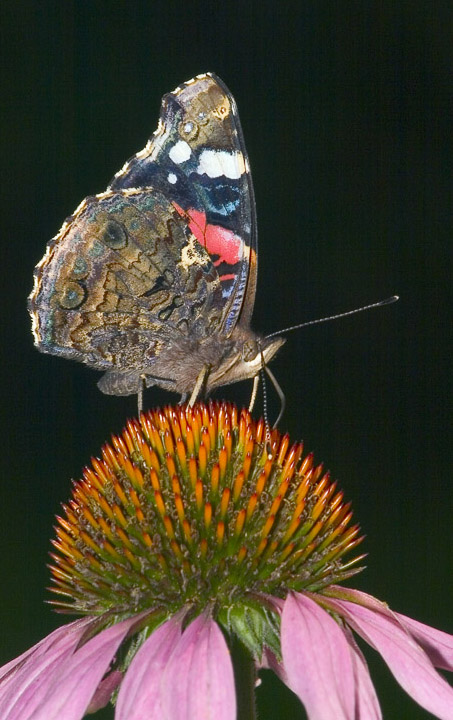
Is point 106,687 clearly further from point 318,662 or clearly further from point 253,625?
point 318,662

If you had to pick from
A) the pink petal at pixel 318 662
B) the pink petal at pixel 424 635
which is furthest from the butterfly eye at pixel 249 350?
the pink petal at pixel 318 662

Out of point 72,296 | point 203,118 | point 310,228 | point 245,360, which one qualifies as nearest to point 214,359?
point 245,360

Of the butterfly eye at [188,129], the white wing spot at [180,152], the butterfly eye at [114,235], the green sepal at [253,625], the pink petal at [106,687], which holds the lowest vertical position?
the pink petal at [106,687]

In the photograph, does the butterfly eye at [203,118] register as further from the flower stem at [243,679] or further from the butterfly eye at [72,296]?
the flower stem at [243,679]

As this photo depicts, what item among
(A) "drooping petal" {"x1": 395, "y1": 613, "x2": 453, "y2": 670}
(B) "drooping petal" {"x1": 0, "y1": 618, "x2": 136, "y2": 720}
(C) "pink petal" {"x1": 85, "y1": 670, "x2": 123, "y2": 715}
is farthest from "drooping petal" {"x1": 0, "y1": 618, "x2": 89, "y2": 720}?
(A) "drooping petal" {"x1": 395, "y1": 613, "x2": 453, "y2": 670}

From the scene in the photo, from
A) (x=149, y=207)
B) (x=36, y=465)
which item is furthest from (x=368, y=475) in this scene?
(x=149, y=207)

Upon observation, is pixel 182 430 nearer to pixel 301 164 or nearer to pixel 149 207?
pixel 149 207
